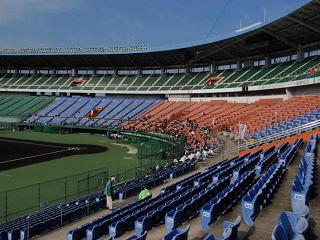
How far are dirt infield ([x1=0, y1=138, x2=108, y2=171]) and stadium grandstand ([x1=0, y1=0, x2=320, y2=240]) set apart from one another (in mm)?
186

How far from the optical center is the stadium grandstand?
9.89m

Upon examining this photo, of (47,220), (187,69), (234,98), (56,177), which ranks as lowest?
(56,177)

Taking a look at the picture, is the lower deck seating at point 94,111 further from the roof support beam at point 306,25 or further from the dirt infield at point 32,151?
the roof support beam at point 306,25

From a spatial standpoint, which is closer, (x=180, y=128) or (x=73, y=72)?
(x=180, y=128)

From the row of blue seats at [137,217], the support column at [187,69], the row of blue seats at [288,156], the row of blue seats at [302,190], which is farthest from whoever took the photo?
the support column at [187,69]

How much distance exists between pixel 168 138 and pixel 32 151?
1407 centimetres

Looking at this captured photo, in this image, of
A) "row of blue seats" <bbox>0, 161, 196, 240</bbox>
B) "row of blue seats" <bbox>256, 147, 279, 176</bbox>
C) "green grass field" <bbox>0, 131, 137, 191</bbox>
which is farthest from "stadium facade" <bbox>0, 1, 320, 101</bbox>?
"row of blue seats" <bbox>0, 161, 196, 240</bbox>

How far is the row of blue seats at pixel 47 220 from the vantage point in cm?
1171

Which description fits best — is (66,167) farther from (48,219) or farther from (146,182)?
(48,219)

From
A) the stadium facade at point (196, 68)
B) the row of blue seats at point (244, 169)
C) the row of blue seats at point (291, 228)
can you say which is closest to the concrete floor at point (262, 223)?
the row of blue seats at point (291, 228)

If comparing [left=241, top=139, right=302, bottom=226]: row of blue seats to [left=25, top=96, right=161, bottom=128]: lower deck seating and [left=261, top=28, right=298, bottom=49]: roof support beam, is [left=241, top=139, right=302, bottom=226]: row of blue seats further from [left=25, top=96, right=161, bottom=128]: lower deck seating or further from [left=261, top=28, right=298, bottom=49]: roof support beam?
[left=25, top=96, right=161, bottom=128]: lower deck seating

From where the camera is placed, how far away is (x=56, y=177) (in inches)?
990

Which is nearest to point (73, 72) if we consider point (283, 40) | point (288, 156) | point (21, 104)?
point (21, 104)

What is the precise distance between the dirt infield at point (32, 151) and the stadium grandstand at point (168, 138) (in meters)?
0.19
